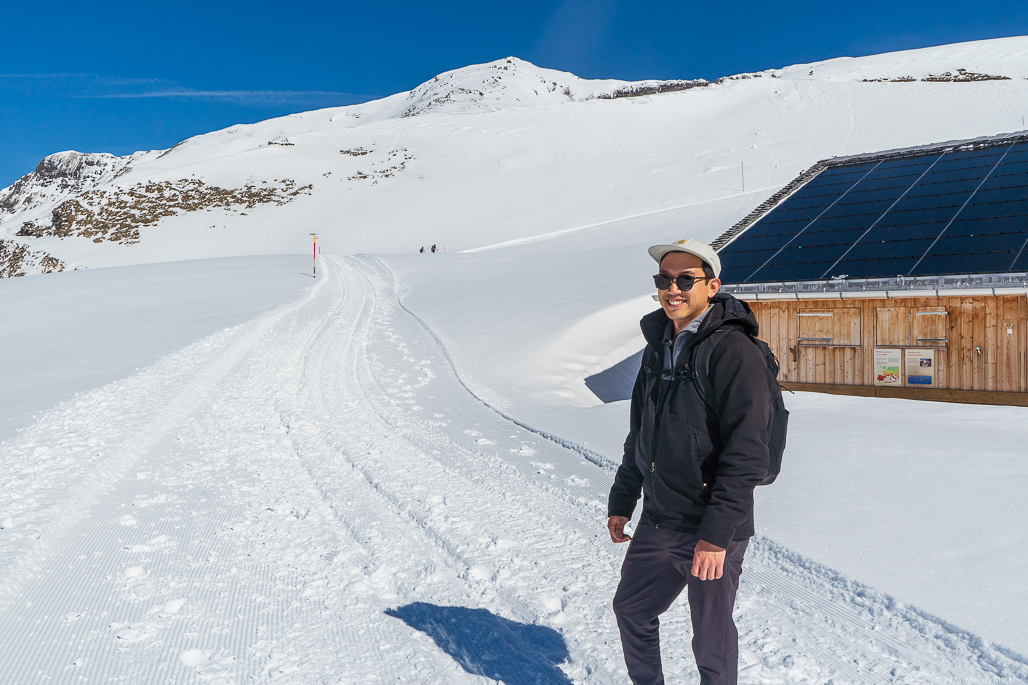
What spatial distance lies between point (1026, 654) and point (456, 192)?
1664 inches

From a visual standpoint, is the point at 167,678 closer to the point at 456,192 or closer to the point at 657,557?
the point at 657,557

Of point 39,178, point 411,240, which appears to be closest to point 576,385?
point 411,240

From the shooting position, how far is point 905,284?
9.26 meters

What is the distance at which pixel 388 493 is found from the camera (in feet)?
17.9

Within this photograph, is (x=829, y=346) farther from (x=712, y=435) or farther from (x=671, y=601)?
(x=712, y=435)

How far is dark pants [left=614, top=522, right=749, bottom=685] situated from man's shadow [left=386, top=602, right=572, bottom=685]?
65 cm

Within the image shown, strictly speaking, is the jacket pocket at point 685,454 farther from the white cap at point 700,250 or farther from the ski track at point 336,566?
the ski track at point 336,566

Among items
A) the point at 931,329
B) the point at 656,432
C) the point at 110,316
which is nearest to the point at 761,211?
the point at 931,329

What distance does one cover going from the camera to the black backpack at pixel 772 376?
2193 mm

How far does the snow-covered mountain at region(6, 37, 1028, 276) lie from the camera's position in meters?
36.4

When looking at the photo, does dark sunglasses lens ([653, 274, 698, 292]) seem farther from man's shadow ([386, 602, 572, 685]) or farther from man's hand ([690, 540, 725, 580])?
man's shadow ([386, 602, 572, 685])

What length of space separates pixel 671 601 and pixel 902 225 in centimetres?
1067

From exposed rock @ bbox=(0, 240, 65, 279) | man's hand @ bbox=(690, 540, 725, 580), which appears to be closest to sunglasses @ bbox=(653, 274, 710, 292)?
man's hand @ bbox=(690, 540, 725, 580)

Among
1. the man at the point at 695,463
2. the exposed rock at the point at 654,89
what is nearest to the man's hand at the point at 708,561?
the man at the point at 695,463
